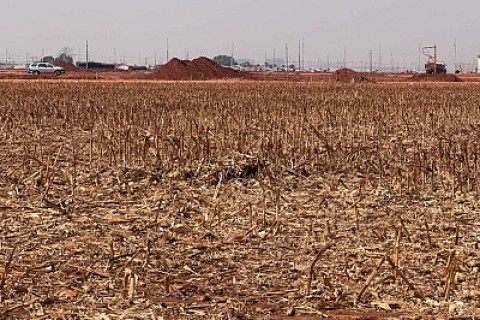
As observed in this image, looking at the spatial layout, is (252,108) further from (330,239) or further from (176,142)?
(330,239)

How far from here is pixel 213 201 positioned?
675cm

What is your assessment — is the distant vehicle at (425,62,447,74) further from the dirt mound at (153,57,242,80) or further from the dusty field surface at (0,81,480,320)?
the dusty field surface at (0,81,480,320)

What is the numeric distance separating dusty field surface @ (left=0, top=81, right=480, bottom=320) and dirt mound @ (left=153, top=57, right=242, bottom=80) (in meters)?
41.0

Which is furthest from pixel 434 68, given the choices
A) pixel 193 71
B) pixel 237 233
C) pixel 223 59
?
pixel 223 59

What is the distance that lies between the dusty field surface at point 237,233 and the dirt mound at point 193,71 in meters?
41.0

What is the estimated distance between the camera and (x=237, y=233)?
18.6ft

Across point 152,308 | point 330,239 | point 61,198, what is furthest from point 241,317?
point 61,198

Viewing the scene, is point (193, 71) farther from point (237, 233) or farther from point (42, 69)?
point (237, 233)

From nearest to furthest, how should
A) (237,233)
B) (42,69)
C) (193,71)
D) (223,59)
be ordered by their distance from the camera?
(237,233)
(193,71)
(42,69)
(223,59)

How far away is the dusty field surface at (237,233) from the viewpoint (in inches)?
161

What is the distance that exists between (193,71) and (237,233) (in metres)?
47.9

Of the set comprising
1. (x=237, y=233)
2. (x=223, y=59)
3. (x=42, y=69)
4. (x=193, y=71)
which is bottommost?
(x=237, y=233)

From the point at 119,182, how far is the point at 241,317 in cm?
403

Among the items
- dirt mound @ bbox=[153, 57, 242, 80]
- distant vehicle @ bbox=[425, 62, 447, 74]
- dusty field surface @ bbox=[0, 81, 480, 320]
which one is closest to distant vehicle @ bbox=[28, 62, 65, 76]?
dirt mound @ bbox=[153, 57, 242, 80]
